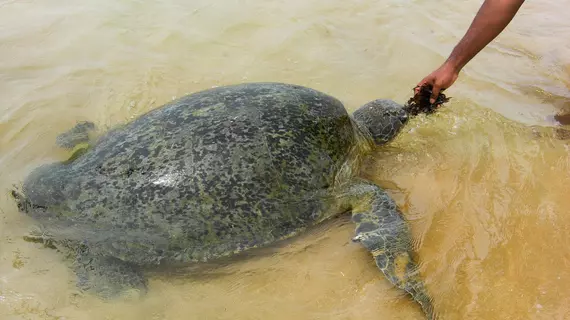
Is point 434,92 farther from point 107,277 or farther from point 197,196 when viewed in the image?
point 107,277

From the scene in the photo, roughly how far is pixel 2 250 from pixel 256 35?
3.44 m

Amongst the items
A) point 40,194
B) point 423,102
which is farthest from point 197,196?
point 423,102

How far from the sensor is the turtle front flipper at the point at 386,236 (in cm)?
257

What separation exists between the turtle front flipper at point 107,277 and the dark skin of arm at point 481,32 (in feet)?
8.09

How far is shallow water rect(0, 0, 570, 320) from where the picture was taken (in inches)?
101

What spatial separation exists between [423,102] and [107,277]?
2.68m

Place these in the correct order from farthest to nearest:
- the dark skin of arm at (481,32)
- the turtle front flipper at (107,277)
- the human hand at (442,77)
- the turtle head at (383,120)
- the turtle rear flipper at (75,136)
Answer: the turtle head at (383,120)
the turtle rear flipper at (75,136)
the human hand at (442,77)
the dark skin of arm at (481,32)
the turtle front flipper at (107,277)

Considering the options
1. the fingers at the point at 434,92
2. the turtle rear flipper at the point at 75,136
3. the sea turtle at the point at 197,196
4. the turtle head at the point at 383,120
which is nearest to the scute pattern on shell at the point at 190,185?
the sea turtle at the point at 197,196

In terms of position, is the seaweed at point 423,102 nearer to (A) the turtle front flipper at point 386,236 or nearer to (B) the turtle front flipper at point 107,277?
(A) the turtle front flipper at point 386,236

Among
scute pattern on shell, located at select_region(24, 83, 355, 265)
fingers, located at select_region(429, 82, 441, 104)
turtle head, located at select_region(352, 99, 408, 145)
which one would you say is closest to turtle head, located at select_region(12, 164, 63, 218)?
scute pattern on shell, located at select_region(24, 83, 355, 265)

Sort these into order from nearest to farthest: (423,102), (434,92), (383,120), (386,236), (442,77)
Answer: (386,236) < (442,77) < (434,92) < (423,102) < (383,120)

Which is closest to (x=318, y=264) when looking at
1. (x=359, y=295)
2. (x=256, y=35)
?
(x=359, y=295)

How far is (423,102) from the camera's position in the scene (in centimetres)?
346

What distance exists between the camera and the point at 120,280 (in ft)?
8.45
